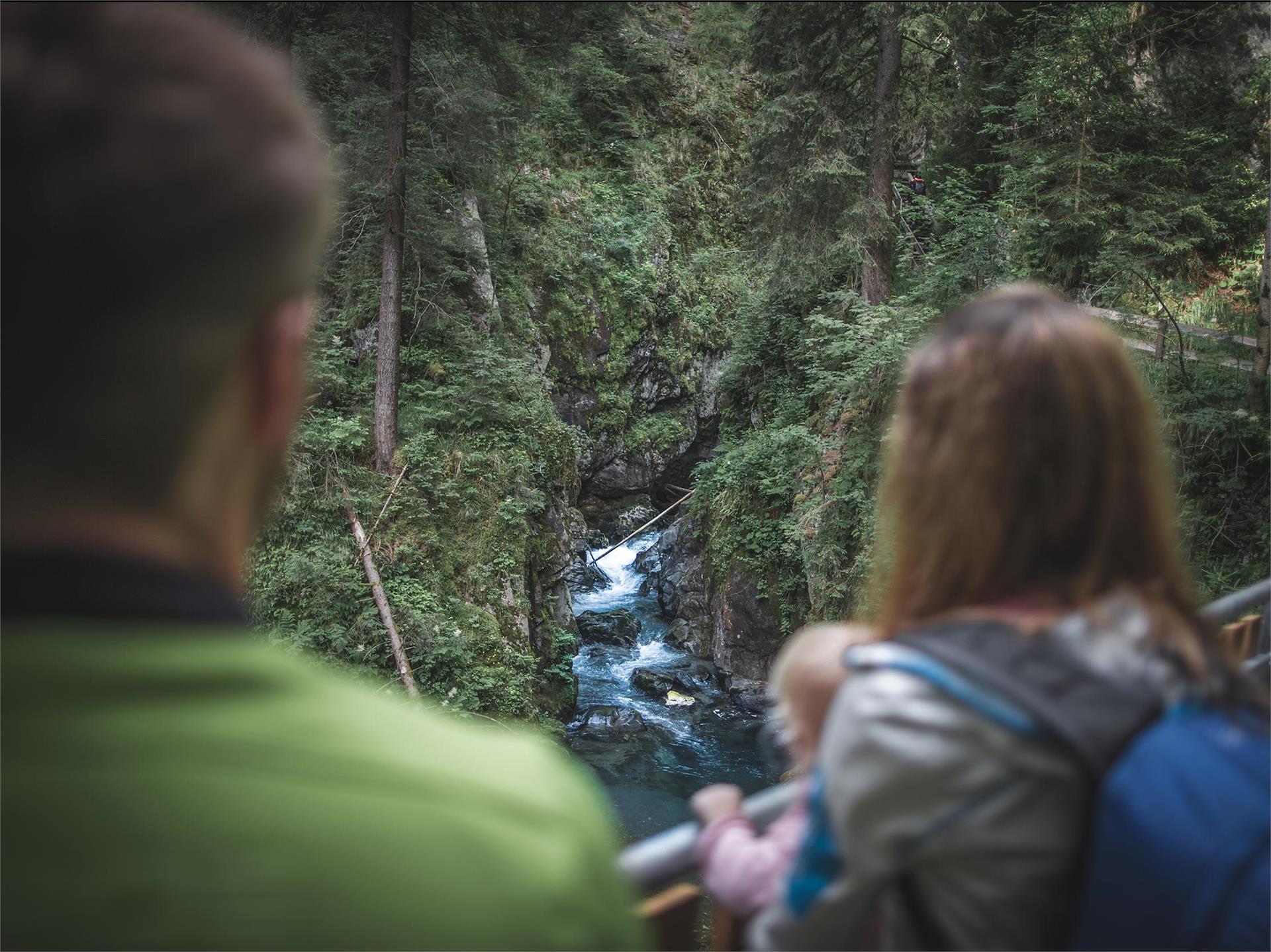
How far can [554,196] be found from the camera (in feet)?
61.3

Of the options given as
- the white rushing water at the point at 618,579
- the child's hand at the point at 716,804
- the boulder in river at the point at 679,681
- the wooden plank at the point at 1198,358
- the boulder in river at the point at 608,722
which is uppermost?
the wooden plank at the point at 1198,358

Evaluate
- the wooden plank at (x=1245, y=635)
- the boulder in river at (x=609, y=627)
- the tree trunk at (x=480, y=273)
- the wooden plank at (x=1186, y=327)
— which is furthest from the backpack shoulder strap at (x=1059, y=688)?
the boulder in river at (x=609, y=627)

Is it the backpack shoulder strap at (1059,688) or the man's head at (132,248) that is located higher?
the man's head at (132,248)

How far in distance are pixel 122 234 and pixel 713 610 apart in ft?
48.9

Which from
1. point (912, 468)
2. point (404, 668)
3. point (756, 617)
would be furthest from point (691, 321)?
point (912, 468)

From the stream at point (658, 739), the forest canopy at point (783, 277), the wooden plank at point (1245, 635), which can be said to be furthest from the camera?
the stream at point (658, 739)

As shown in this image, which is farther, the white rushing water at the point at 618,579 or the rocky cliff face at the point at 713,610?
the white rushing water at the point at 618,579

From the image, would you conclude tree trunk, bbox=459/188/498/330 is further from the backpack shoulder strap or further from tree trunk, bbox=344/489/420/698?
the backpack shoulder strap

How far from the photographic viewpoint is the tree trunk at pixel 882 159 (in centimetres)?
1166

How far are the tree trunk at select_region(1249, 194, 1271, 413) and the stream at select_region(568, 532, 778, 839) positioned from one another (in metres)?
7.61

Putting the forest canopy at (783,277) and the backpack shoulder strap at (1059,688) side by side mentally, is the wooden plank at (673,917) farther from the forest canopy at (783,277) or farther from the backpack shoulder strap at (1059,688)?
the forest canopy at (783,277)

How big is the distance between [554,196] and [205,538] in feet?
63.2

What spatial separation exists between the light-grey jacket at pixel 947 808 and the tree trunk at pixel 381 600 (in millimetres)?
8169

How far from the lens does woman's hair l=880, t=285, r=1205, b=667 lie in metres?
1.10
